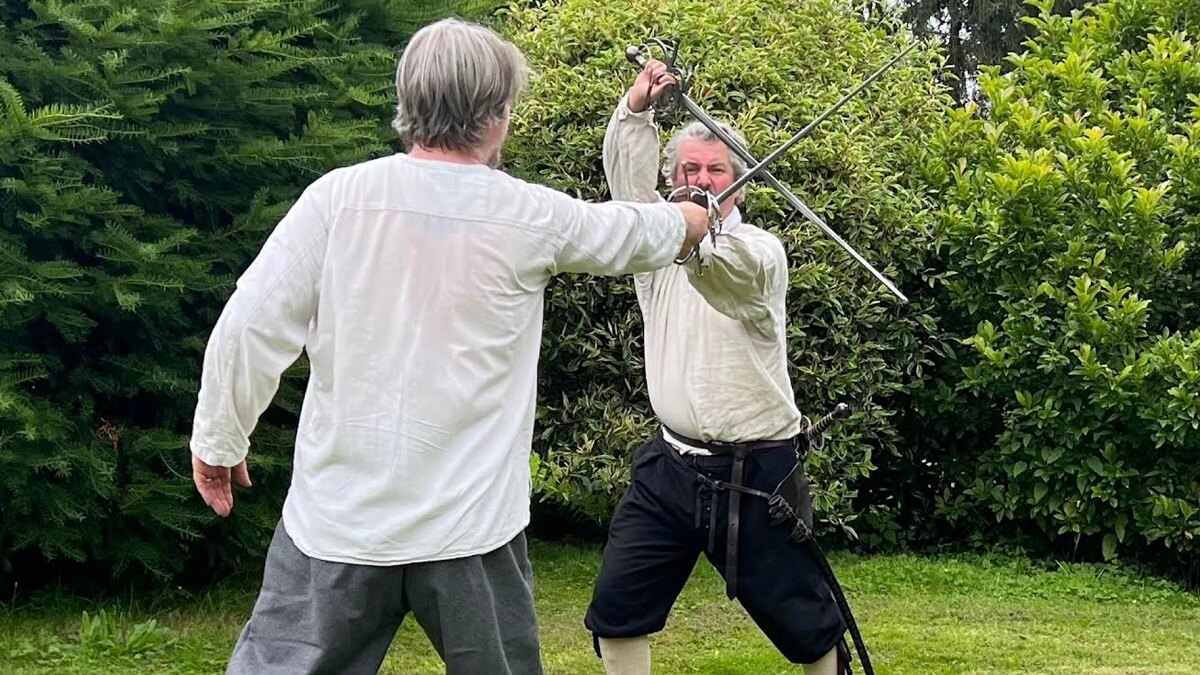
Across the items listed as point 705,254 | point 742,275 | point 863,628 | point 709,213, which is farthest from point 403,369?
point 863,628

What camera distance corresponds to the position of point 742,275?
359 centimetres

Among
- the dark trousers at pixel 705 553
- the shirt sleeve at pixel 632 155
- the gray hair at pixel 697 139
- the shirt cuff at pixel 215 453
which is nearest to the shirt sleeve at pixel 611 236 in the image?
the shirt cuff at pixel 215 453

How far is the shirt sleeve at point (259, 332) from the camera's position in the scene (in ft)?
9.03

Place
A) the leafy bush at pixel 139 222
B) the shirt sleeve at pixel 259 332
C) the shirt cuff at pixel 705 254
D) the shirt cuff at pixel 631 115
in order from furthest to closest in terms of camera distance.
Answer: the leafy bush at pixel 139 222 < the shirt cuff at pixel 631 115 < the shirt cuff at pixel 705 254 < the shirt sleeve at pixel 259 332

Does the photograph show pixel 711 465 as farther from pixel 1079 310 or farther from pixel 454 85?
pixel 1079 310

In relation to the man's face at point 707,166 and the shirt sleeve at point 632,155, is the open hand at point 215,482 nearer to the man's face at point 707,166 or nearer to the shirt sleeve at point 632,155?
the shirt sleeve at point 632,155

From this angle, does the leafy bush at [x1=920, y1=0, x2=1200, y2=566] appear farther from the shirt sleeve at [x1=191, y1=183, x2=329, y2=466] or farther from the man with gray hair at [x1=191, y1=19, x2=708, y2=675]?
the shirt sleeve at [x1=191, y1=183, x2=329, y2=466]

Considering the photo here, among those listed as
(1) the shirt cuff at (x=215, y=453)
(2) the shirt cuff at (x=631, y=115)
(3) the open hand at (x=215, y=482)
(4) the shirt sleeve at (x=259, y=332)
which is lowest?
(3) the open hand at (x=215, y=482)

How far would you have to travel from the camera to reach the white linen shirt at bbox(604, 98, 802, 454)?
4.07 m

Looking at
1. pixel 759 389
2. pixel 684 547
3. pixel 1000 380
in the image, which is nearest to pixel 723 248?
pixel 759 389

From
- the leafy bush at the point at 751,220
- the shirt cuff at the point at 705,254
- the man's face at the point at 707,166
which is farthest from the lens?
the leafy bush at the point at 751,220

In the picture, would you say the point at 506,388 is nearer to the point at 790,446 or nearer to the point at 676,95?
the point at 676,95

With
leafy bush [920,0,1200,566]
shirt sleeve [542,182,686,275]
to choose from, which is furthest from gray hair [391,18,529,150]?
leafy bush [920,0,1200,566]

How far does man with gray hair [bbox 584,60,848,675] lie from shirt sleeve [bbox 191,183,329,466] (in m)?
1.47
